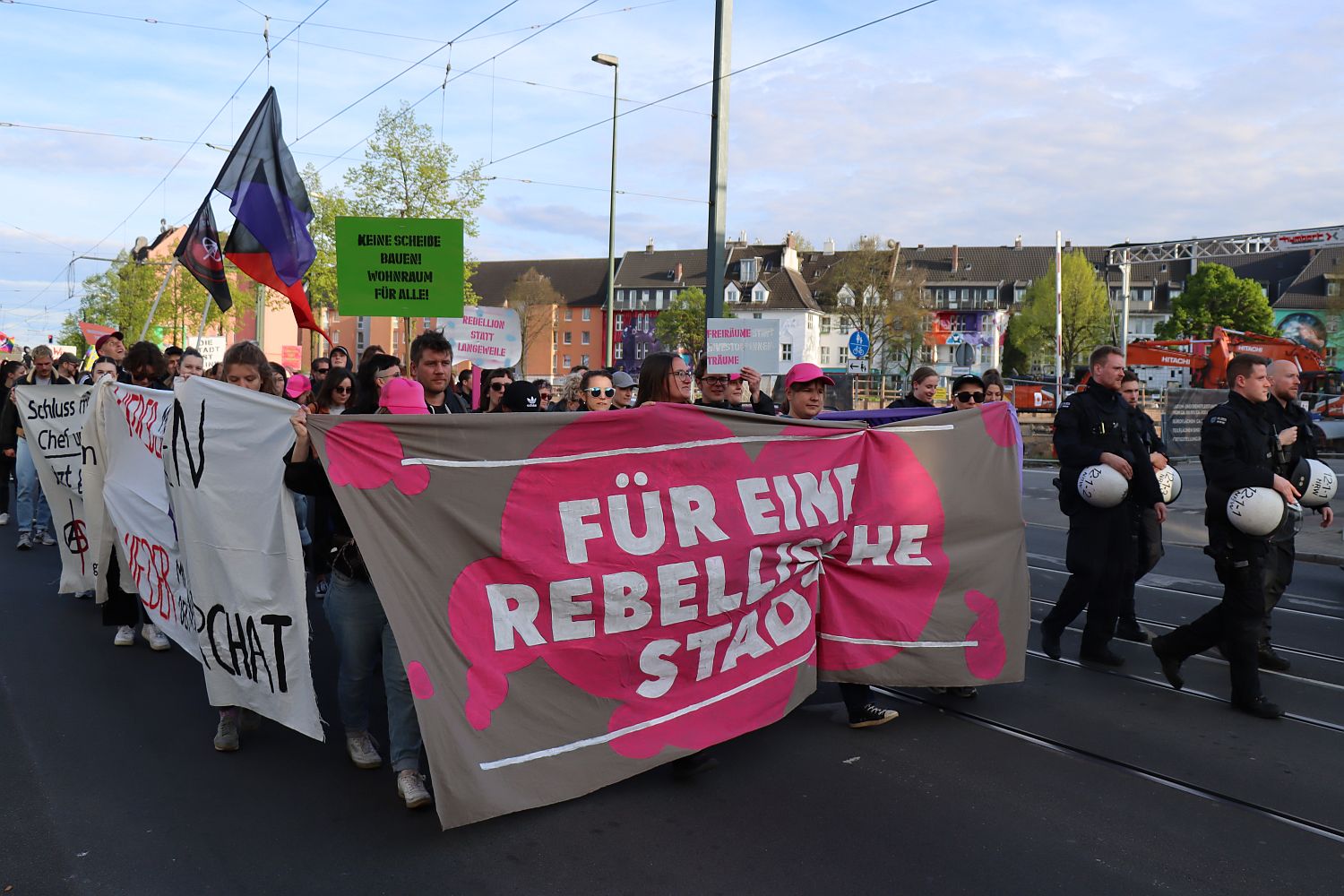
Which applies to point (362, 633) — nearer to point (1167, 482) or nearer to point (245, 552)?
point (245, 552)

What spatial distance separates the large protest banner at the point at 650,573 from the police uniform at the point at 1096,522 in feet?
3.22

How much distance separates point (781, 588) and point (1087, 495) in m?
2.54

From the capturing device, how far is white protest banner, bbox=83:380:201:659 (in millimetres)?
5324

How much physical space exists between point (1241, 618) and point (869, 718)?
6.79 ft

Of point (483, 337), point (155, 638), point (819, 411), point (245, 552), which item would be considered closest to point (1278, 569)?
point (819, 411)

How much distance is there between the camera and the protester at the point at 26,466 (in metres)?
10.1

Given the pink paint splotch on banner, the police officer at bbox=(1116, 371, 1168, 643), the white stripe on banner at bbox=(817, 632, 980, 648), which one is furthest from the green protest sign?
the police officer at bbox=(1116, 371, 1168, 643)

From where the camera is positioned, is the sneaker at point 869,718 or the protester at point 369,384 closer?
the protester at point 369,384

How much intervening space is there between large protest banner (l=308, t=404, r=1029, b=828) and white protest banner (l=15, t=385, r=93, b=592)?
402 centimetres

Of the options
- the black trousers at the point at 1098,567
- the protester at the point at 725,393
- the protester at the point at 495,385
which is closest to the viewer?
the black trousers at the point at 1098,567

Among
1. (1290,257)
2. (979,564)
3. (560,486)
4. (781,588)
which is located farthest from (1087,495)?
(1290,257)

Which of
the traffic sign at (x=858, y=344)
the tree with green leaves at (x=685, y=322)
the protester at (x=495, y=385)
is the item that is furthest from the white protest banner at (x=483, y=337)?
the tree with green leaves at (x=685, y=322)

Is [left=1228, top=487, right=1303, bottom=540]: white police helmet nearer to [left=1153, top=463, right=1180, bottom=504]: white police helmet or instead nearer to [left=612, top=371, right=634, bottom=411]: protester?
[left=1153, top=463, right=1180, bottom=504]: white police helmet

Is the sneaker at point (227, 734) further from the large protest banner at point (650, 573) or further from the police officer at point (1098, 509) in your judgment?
the police officer at point (1098, 509)
